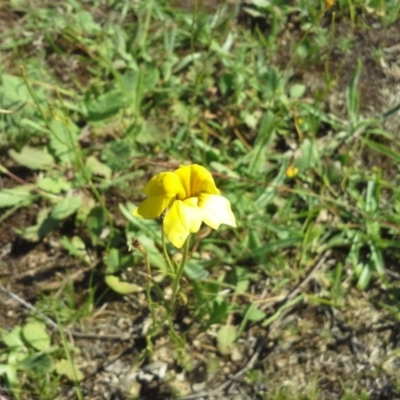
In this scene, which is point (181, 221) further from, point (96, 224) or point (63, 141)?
point (63, 141)

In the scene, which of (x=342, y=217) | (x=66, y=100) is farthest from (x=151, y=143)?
(x=342, y=217)

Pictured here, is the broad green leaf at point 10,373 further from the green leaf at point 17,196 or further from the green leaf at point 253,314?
the green leaf at point 253,314

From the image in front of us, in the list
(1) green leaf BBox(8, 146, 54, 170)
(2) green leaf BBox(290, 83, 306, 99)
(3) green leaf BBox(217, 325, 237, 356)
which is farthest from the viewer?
(2) green leaf BBox(290, 83, 306, 99)

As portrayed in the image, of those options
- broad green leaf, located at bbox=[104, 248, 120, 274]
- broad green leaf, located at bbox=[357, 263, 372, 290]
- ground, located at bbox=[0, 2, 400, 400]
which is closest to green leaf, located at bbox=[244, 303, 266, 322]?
ground, located at bbox=[0, 2, 400, 400]

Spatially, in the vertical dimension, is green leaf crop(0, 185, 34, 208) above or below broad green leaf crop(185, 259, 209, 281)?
above

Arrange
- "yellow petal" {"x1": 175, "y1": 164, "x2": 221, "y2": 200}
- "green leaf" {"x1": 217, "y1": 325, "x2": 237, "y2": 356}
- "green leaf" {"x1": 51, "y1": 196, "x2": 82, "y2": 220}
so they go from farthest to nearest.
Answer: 1. "green leaf" {"x1": 51, "y1": 196, "x2": 82, "y2": 220}
2. "green leaf" {"x1": 217, "y1": 325, "x2": 237, "y2": 356}
3. "yellow petal" {"x1": 175, "y1": 164, "x2": 221, "y2": 200}

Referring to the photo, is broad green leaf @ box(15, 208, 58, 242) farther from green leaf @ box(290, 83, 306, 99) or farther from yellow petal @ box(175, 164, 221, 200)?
green leaf @ box(290, 83, 306, 99)

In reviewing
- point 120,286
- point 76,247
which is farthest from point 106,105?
point 120,286
